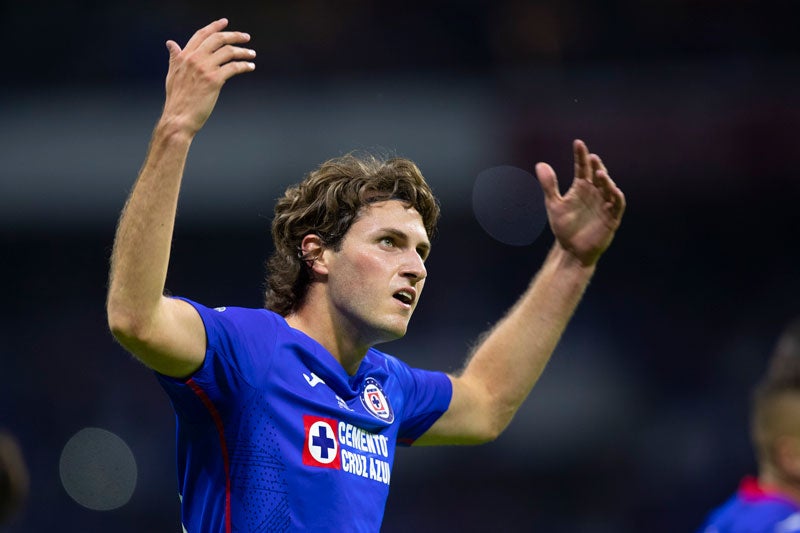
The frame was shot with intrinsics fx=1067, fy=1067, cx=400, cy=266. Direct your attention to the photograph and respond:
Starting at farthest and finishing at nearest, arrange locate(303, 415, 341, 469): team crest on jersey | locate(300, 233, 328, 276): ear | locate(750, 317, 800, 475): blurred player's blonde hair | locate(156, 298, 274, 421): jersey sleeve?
locate(300, 233, 328, 276): ear → locate(303, 415, 341, 469): team crest on jersey → locate(156, 298, 274, 421): jersey sleeve → locate(750, 317, 800, 475): blurred player's blonde hair

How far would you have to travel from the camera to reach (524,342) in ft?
15.8

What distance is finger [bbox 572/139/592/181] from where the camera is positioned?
4629mm

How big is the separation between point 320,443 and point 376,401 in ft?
1.46

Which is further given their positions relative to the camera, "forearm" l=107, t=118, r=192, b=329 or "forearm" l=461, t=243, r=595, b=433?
"forearm" l=461, t=243, r=595, b=433

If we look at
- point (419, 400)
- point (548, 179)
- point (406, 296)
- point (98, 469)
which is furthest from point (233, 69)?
point (98, 469)

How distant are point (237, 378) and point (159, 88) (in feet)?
34.8

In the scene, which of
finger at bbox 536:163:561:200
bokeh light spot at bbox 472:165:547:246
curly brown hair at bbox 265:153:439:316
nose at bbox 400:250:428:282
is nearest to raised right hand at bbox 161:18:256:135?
curly brown hair at bbox 265:153:439:316

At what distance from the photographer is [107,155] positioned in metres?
13.6

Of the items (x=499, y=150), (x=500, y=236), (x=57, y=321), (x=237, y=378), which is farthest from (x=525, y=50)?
(x=237, y=378)

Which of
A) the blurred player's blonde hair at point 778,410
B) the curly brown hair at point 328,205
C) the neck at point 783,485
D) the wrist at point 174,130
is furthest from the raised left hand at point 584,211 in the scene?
the wrist at point 174,130

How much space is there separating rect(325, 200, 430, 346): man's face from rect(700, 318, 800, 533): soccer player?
4.24 ft

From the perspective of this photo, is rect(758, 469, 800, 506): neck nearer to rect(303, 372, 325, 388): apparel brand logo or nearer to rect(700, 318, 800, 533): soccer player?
rect(700, 318, 800, 533): soccer player

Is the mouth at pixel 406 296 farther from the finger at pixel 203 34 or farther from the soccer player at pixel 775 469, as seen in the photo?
the soccer player at pixel 775 469

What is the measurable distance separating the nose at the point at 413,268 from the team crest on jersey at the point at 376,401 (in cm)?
45
